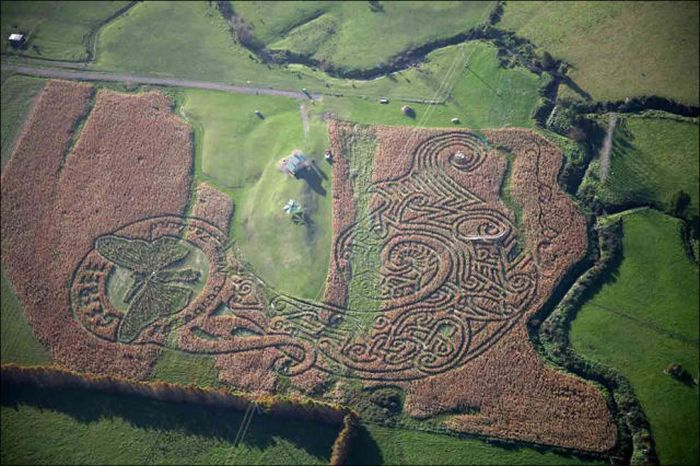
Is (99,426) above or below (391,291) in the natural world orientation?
below

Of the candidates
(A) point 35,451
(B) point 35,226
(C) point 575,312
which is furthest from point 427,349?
(B) point 35,226

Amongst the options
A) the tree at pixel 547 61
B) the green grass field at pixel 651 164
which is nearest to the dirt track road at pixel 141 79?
the tree at pixel 547 61

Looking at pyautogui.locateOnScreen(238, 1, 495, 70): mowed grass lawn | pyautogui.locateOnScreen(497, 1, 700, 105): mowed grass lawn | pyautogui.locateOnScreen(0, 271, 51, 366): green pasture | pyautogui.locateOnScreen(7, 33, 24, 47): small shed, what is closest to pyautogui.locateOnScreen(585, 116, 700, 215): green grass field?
pyautogui.locateOnScreen(497, 1, 700, 105): mowed grass lawn

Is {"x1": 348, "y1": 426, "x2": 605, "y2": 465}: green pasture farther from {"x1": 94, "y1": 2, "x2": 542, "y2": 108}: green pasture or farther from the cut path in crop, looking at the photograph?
{"x1": 94, "y1": 2, "x2": 542, "y2": 108}: green pasture

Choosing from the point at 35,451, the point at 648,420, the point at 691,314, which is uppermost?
the point at 691,314

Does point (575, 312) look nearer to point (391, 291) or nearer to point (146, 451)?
point (391, 291)

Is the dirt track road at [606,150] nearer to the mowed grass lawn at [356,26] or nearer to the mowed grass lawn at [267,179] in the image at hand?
the mowed grass lawn at [356,26]
